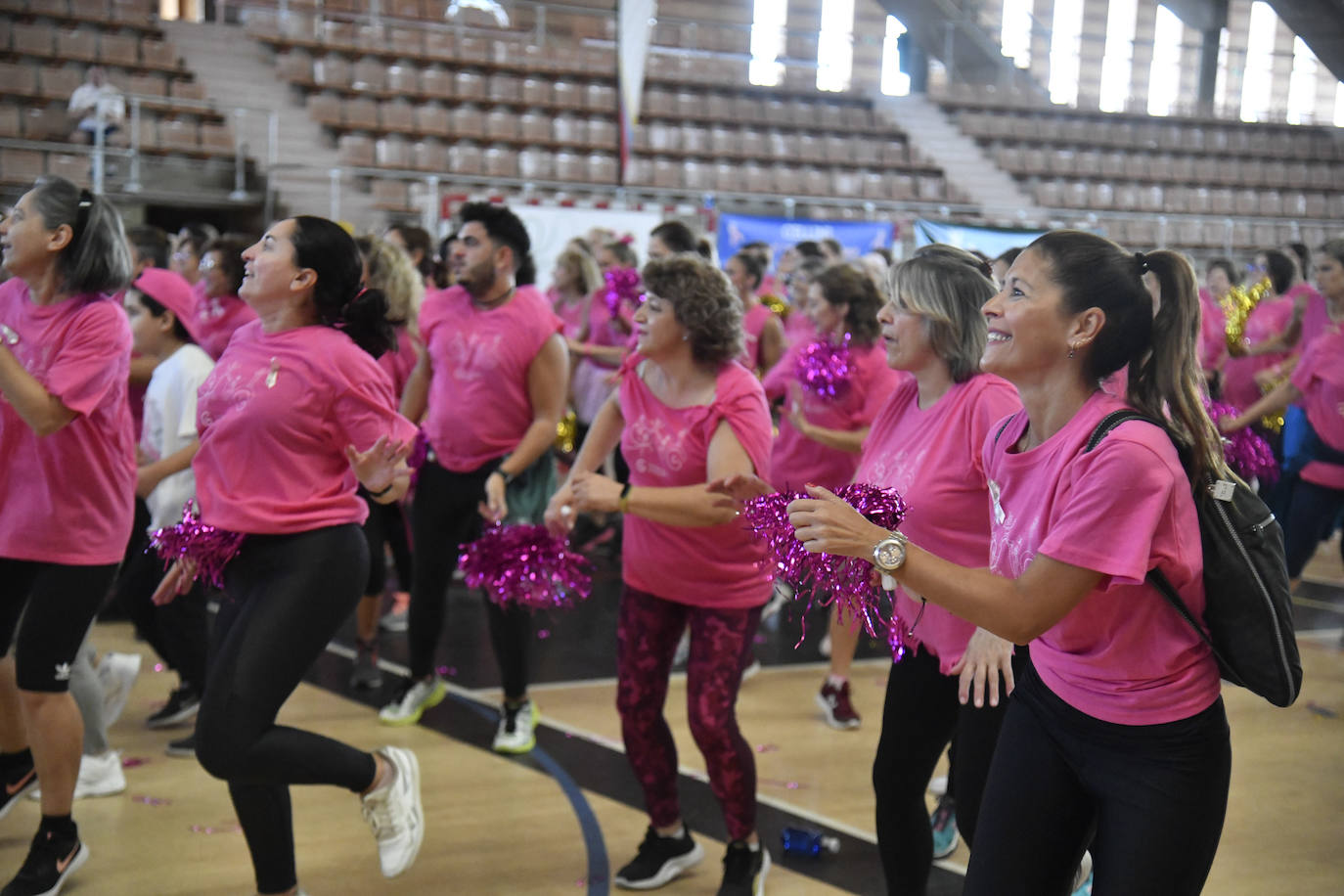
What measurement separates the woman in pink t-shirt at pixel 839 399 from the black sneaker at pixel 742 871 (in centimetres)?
122

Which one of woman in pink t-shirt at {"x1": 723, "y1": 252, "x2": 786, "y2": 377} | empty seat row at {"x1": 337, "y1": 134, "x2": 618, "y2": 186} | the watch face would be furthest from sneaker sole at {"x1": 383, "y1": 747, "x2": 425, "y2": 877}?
empty seat row at {"x1": 337, "y1": 134, "x2": 618, "y2": 186}

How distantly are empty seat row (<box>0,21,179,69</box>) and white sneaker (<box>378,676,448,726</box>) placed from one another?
965 centimetres

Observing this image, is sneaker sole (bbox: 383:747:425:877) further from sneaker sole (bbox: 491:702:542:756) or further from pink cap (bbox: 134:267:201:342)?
pink cap (bbox: 134:267:201:342)

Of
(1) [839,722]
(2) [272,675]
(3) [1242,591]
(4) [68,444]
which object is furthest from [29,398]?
(1) [839,722]

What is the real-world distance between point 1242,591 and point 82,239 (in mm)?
2586

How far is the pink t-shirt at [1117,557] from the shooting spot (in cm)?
167

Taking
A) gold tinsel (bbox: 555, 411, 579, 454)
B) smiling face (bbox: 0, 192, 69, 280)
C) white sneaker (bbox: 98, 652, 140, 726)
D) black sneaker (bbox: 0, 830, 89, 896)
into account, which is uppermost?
smiling face (bbox: 0, 192, 69, 280)

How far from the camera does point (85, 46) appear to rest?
454 inches

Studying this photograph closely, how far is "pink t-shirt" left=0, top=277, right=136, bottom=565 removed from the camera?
2.74m

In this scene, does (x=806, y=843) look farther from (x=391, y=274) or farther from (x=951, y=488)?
(x=391, y=274)

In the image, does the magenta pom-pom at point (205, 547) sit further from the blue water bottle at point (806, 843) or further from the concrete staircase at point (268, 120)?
the concrete staircase at point (268, 120)

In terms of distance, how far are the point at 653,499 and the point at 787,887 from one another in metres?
1.07

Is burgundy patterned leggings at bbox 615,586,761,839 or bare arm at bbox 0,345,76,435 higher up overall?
bare arm at bbox 0,345,76,435

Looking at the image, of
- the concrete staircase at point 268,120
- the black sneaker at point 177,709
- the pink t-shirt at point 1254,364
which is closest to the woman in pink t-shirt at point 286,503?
the black sneaker at point 177,709
